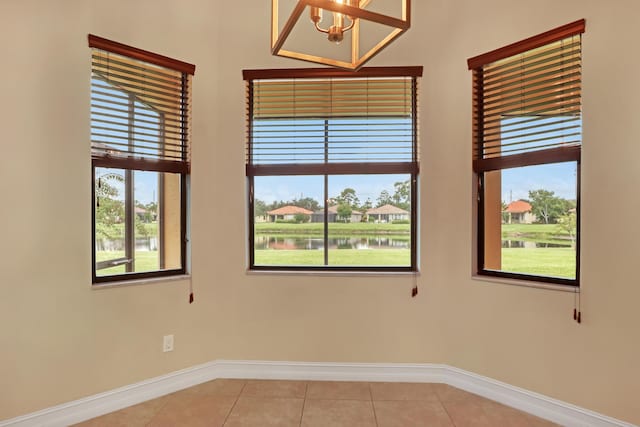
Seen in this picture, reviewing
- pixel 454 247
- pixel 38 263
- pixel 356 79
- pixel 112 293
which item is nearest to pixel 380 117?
pixel 356 79

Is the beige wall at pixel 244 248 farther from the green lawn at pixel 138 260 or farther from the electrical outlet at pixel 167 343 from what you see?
the green lawn at pixel 138 260

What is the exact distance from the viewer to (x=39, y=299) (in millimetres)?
2154

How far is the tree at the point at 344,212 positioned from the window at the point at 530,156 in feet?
3.23

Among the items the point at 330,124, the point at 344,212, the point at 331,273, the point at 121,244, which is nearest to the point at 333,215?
the point at 344,212

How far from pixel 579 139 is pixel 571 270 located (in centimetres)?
83

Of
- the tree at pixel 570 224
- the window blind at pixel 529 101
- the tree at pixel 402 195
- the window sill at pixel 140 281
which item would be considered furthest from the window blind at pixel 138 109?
the tree at pixel 570 224

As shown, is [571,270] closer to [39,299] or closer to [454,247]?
[454,247]

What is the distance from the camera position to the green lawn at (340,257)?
2.92 meters

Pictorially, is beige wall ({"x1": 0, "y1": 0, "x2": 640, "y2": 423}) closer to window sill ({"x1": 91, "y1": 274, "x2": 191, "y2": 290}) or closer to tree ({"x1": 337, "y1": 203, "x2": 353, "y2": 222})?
window sill ({"x1": 91, "y1": 274, "x2": 191, "y2": 290})

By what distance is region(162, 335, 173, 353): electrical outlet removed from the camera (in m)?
2.66

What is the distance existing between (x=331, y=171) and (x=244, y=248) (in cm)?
94

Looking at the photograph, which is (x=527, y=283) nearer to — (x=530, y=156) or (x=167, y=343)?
(x=530, y=156)

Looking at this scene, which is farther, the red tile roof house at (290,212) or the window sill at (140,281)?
the red tile roof house at (290,212)

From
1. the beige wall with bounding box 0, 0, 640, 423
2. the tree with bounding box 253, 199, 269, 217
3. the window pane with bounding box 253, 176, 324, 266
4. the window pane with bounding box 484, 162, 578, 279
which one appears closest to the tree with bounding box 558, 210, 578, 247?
the window pane with bounding box 484, 162, 578, 279
